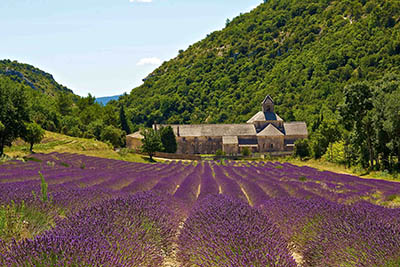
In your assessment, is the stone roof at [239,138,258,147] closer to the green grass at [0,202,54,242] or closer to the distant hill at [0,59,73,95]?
the green grass at [0,202,54,242]

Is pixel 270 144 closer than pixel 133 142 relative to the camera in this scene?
Yes

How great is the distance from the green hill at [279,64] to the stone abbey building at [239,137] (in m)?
10.6

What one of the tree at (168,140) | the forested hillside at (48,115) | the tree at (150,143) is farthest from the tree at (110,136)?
the tree at (150,143)

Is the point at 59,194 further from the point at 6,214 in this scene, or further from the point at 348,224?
the point at 348,224

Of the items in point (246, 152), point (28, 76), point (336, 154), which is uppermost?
point (28, 76)

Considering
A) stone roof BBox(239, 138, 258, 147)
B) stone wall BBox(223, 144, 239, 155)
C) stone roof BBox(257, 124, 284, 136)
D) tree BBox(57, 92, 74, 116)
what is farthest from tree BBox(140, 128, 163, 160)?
tree BBox(57, 92, 74, 116)

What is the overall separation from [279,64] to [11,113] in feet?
353

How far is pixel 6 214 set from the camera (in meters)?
4.85

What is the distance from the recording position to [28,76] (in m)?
157

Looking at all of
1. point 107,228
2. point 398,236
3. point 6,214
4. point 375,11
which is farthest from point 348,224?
point 375,11

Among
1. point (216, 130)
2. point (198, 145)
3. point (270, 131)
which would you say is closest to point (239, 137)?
point (216, 130)

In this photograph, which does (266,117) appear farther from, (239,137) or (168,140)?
(168,140)

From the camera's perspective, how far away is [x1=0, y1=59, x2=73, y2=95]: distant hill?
144500 mm

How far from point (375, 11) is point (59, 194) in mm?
119416
